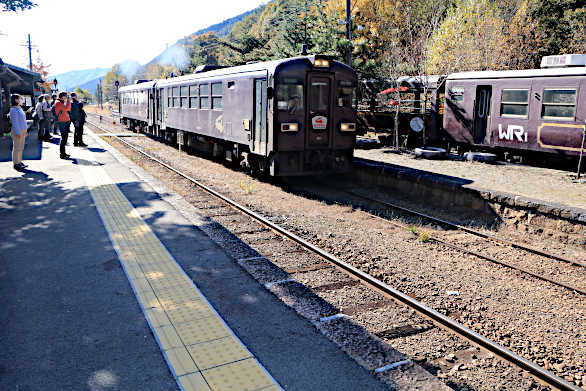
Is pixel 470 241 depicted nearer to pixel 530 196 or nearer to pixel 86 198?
pixel 530 196

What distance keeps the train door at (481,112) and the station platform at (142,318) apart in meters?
10.9

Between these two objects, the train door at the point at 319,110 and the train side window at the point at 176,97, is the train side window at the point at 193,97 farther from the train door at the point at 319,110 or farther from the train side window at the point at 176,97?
the train door at the point at 319,110

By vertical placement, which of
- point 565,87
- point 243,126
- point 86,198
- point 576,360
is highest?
point 565,87

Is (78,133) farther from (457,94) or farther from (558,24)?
(558,24)

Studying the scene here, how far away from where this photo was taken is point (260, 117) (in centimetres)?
1136

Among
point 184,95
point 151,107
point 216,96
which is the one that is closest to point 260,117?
point 216,96

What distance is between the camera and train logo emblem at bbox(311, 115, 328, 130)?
11370 mm

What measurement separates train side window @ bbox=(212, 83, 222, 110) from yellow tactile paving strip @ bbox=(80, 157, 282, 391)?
23.8 ft

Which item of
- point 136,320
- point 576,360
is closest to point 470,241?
point 576,360

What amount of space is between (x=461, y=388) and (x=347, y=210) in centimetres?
616

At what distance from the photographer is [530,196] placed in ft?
31.0

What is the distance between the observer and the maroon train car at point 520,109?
39.7ft

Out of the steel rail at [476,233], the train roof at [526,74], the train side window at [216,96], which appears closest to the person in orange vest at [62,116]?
the train side window at [216,96]

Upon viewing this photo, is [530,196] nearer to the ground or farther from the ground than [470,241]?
farther from the ground
